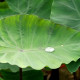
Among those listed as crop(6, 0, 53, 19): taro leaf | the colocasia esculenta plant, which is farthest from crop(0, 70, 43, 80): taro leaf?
crop(6, 0, 53, 19): taro leaf

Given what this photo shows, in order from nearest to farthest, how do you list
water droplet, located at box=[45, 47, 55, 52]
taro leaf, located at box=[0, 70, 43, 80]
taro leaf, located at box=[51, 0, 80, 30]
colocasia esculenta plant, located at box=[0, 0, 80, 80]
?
colocasia esculenta plant, located at box=[0, 0, 80, 80] < water droplet, located at box=[45, 47, 55, 52] < taro leaf, located at box=[51, 0, 80, 30] < taro leaf, located at box=[0, 70, 43, 80]

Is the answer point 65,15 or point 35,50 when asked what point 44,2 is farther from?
point 35,50

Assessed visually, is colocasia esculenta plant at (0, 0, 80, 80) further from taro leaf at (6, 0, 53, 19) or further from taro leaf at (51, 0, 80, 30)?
taro leaf at (6, 0, 53, 19)

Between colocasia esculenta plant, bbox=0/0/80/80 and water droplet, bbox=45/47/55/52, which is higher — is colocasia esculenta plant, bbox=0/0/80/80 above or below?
above

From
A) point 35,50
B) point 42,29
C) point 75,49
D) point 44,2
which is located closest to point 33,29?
point 42,29

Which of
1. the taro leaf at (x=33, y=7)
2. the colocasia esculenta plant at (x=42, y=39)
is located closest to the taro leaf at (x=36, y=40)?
the colocasia esculenta plant at (x=42, y=39)

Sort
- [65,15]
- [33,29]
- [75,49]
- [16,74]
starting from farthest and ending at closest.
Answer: [16,74] → [65,15] → [33,29] → [75,49]

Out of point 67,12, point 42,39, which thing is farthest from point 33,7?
point 42,39
